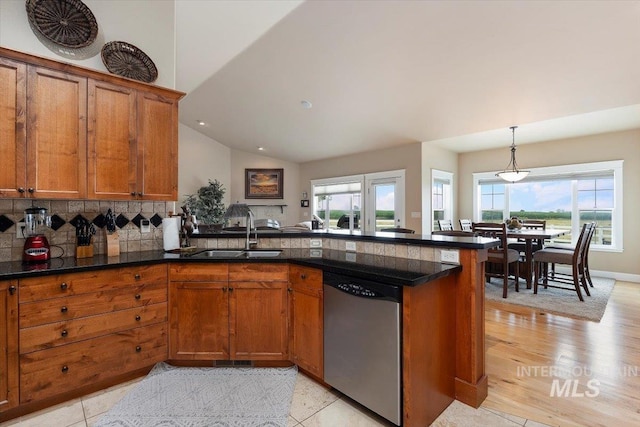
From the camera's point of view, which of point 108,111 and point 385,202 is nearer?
point 108,111

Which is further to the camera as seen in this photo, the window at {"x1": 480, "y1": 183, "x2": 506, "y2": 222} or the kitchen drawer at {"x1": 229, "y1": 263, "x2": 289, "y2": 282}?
the window at {"x1": 480, "y1": 183, "x2": 506, "y2": 222}

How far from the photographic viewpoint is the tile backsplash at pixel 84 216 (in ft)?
7.31

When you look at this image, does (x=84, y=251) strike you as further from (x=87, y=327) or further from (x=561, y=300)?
(x=561, y=300)

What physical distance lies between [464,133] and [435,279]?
4.38 metres

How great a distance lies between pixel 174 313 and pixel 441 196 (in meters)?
6.13

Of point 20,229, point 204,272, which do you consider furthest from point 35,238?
point 204,272

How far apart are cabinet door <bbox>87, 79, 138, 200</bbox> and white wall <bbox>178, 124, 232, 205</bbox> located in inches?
201

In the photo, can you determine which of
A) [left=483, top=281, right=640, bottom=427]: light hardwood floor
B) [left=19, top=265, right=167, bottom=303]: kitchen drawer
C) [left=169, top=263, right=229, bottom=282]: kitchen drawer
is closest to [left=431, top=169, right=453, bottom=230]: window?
[left=483, top=281, right=640, bottom=427]: light hardwood floor

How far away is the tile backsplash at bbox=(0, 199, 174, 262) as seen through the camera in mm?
2229

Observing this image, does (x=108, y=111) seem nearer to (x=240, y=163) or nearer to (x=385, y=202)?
(x=385, y=202)

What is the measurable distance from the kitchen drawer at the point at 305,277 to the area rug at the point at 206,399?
2.36 feet

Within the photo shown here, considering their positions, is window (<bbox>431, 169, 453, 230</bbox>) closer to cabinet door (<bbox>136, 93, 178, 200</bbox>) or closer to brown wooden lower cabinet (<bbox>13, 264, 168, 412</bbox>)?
cabinet door (<bbox>136, 93, 178, 200</bbox>)

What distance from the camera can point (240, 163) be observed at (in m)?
8.41

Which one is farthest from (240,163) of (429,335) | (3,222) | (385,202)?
(429,335)
